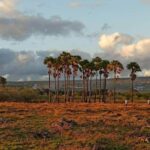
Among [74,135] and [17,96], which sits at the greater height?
[17,96]

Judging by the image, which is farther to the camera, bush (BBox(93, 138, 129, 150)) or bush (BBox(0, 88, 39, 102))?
bush (BBox(0, 88, 39, 102))

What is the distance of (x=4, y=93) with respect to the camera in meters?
151

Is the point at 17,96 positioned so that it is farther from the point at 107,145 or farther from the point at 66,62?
the point at 107,145

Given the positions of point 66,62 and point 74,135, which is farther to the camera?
point 66,62

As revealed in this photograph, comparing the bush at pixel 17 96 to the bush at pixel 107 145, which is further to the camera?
the bush at pixel 17 96

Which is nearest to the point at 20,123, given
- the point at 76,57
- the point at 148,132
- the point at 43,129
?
the point at 43,129

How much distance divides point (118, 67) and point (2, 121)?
101 m

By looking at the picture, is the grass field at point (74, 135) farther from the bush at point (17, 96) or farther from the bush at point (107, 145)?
the bush at point (17, 96)

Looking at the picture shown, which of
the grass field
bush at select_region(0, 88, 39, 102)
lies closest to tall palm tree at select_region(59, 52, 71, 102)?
bush at select_region(0, 88, 39, 102)

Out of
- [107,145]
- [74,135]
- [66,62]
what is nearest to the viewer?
[107,145]

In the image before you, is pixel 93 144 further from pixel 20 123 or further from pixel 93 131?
pixel 20 123

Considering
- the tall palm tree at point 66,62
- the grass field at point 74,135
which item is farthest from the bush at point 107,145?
the tall palm tree at point 66,62

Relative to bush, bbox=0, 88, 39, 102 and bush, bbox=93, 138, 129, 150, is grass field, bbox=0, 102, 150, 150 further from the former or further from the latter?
bush, bbox=0, 88, 39, 102

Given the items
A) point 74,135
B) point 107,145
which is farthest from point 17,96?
point 107,145
